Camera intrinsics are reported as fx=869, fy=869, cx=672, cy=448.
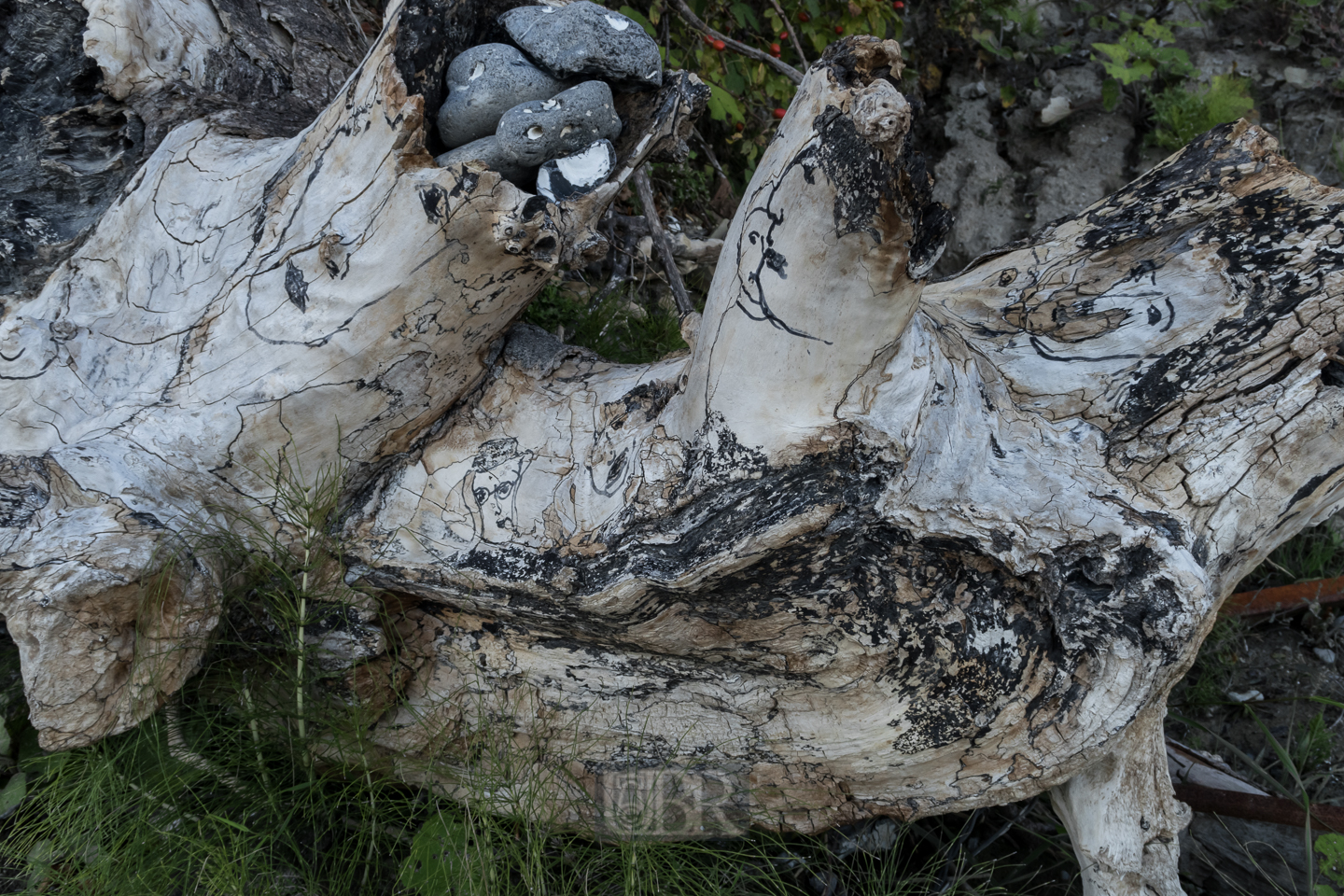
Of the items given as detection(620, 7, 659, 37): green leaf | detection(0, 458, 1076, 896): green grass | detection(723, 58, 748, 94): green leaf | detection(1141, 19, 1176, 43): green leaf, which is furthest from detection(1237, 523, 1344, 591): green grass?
detection(620, 7, 659, 37): green leaf

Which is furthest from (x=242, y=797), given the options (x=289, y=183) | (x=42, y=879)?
(x=289, y=183)

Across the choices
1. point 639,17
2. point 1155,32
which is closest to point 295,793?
point 639,17

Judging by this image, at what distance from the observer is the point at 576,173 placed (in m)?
1.73

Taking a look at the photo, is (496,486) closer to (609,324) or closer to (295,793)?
(295,793)

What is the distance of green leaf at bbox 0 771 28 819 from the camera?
2057 mm

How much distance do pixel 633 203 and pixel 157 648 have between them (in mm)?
2620

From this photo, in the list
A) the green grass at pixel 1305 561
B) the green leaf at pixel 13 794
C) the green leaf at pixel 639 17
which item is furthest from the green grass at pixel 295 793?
the green leaf at pixel 639 17

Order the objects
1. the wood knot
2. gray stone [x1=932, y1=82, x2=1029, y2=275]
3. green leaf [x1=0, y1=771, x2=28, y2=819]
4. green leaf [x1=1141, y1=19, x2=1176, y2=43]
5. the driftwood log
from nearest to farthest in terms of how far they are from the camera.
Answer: the wood knot → the driftwood log → green leaf [x1=0, y1=771, x2=28, y2=819] → green leaf [x1=1141, y1=19, x2=1176, y2=43] → gray stone [x1=932, y1=82, x2=1029, y2=275]

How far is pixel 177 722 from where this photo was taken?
Result: 6.34 feet

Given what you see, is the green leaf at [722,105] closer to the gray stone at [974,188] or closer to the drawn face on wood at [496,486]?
the gray stone at [974,188]

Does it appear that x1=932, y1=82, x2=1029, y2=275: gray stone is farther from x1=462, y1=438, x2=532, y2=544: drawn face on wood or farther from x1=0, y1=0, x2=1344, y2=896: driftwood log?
x1=462, y1=438, x2=532, y2=544: drawn face on wood

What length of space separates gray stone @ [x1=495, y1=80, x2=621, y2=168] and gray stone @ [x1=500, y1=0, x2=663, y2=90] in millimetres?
48

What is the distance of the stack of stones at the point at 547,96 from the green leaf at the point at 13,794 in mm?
1792

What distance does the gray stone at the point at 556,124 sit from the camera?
1.66m
